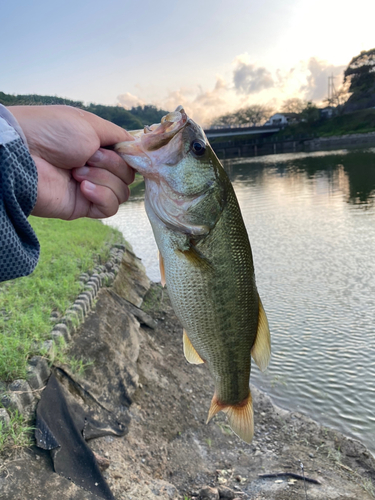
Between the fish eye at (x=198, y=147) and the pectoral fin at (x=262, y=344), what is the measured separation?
98 centimetres

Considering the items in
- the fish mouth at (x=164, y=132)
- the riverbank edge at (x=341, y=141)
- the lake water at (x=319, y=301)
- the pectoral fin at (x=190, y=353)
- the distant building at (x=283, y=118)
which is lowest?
the lake water at (x=319, y=301)

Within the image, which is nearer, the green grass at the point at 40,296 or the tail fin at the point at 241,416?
the tail fin at the point at 241,416

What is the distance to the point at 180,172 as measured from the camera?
192cm

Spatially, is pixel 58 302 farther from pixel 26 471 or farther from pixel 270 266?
pixel 270 266

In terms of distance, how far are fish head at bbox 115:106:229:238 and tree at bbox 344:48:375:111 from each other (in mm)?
83328

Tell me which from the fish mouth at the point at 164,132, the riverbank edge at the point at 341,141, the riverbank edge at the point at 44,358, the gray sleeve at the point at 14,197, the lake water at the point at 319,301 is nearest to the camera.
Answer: the gray sleeve at the point at 14,197

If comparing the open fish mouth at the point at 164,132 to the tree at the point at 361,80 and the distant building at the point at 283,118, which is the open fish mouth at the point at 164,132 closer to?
the tree at the point at 361,80

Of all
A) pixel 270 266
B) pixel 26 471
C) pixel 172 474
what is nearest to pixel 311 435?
pixel 172 474

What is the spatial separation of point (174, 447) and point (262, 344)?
2477 millimetres

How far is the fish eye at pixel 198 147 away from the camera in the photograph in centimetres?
190

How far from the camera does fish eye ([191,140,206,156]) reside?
6.24ft

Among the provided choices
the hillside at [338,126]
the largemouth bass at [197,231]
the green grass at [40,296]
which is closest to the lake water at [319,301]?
the green grass at [40,296]

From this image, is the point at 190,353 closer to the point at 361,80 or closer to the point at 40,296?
the point at 40,296

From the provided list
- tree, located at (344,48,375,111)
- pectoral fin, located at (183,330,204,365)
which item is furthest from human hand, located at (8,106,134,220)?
tree, located at (344,48,375,111)
